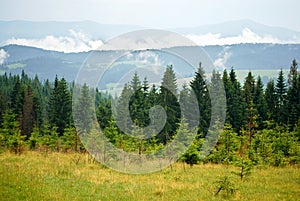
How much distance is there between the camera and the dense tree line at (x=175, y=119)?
1084 inches

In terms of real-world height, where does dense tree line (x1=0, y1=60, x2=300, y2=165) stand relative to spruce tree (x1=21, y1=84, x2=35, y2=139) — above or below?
above

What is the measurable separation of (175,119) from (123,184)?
3043cm

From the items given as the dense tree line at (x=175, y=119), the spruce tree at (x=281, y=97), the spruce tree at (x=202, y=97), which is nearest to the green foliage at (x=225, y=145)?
the dense tree line at (x=175, y=119)

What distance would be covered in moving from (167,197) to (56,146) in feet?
72.0

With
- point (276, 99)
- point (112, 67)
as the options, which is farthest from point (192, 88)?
point (112, 67)

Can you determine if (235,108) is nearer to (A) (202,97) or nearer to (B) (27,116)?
(A) (202,97)

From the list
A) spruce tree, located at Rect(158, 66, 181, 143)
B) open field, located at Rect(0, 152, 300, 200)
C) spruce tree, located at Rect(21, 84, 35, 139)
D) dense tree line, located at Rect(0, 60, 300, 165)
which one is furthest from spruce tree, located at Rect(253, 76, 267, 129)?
spruce tree, located at Rect(21, 84, 35, 139)

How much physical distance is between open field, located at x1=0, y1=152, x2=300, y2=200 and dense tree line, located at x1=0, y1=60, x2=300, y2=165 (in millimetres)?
2299

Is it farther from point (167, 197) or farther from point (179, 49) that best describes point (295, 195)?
point (179, 49)

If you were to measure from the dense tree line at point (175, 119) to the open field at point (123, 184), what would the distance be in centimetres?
230

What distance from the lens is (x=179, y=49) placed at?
81.7 feet

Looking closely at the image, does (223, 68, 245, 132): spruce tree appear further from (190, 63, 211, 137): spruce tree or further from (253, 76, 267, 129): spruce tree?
(190, 63, 211, 137): spruce tree

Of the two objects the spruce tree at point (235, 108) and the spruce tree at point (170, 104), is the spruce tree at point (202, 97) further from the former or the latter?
the spruce tree at point (235, 108)

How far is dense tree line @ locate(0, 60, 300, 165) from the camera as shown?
27.5m
